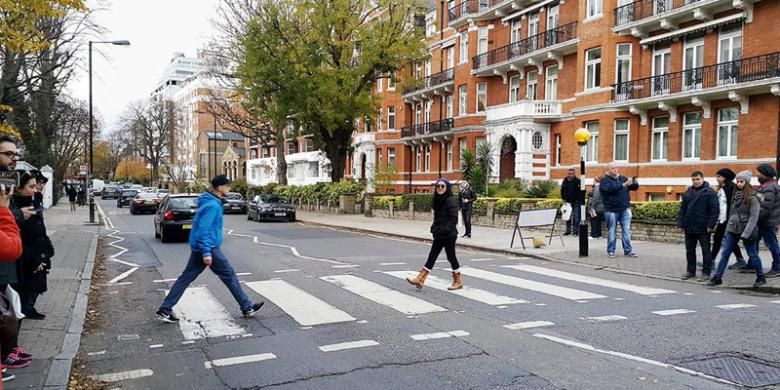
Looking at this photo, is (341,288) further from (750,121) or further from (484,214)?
(750,121)

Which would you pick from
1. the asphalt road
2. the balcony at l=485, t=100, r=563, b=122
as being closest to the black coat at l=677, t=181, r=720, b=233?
the asphalt road

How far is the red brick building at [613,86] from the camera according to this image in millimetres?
23016

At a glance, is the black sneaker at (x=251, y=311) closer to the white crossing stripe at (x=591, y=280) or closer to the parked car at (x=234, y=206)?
the white crossing stripe at (x=591, y=280)

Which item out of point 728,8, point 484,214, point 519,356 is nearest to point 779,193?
point 519,356

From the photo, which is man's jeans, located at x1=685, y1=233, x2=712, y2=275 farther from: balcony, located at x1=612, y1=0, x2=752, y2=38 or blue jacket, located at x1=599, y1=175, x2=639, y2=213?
balcony, located at x1=612, y1=0, x2=752, y2=38

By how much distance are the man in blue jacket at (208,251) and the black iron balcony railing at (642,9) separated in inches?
919

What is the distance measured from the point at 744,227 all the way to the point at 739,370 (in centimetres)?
526

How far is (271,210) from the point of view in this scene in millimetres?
30297

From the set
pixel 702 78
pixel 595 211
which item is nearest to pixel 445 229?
pixel 595 211

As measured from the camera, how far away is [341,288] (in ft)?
32.2

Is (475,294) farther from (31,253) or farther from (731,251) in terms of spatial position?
(31,253)

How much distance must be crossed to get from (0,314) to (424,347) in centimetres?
380

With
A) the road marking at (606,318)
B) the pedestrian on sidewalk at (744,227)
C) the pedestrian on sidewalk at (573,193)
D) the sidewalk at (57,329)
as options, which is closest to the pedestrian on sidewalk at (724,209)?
the pedestrian on sidewalk at (744,227)

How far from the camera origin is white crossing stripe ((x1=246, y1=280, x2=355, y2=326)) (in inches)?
299
